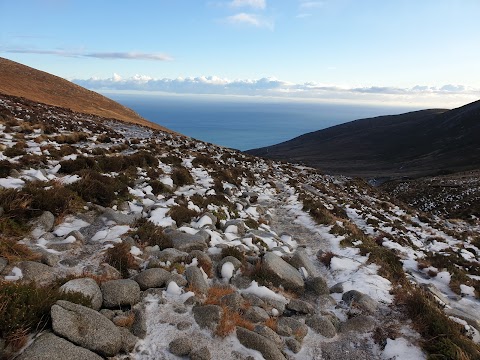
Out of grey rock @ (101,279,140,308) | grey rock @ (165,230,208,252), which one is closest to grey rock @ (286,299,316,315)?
grey rock @ (165,230,208,252)

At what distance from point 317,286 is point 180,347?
4036mm

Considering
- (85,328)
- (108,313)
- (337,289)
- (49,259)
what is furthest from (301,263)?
(49,259)

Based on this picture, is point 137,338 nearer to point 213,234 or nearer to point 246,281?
point 246,281

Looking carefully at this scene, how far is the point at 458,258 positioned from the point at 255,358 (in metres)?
12.1

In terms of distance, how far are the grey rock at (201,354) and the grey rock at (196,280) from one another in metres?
1.63

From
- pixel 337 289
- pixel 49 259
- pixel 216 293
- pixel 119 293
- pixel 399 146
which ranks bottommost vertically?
pixel 399 146

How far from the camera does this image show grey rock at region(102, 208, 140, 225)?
878cm

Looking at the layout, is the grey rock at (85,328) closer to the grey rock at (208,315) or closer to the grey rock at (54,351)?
the grey rock at (54,351)

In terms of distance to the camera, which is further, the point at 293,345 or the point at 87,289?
the point at 293,345

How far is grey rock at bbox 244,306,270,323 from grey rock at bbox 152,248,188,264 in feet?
6.93

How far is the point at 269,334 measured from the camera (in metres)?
5.33

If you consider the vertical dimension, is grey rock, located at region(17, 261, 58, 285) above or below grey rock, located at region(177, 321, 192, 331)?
above

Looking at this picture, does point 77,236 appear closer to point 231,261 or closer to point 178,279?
point 178,279

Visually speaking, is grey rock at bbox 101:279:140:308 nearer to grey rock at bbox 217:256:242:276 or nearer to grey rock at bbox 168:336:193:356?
grey rock at bbox 168:336:193:356
